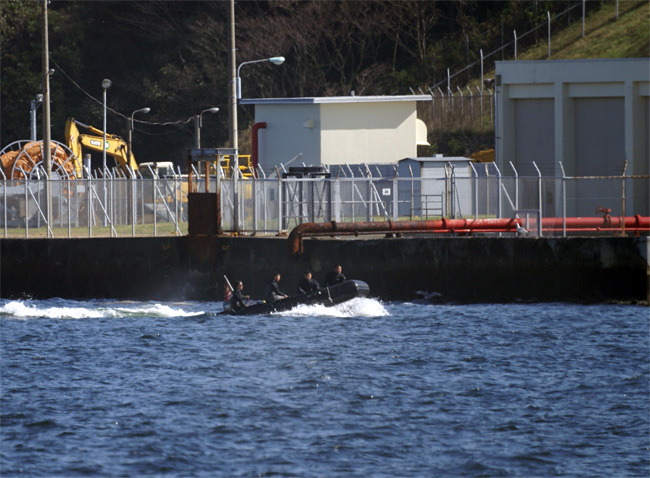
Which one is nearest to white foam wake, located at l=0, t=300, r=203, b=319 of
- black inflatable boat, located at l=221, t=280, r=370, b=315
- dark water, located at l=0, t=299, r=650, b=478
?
dark water, located at l=0, t=299, r=650, b=478

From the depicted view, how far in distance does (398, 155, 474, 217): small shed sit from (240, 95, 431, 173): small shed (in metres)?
7.31

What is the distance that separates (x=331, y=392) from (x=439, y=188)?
21249mm

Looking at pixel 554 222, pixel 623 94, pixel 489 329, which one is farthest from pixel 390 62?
pixel 489 329

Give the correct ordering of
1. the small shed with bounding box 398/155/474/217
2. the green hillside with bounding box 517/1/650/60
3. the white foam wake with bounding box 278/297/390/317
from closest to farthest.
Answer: the white foam wake with bounding box 278/297/390/317
the small shed with bounding box 398/155/474/217
the green hillside with bounding box 517/1/650/60

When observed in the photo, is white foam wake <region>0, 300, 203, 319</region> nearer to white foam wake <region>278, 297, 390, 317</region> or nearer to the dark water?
the dark water

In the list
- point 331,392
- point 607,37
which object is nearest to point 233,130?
point 331,392

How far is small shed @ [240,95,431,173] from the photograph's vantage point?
5475 centimetres

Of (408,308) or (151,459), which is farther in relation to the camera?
(408,308)

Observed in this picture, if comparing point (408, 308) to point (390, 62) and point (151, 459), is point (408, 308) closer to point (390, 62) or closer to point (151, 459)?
point (151, 459)

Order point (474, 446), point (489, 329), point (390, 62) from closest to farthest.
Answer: point (474, 446), point (489, 329), point (390, 62)

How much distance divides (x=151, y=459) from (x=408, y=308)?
17010mm

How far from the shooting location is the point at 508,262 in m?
34.8

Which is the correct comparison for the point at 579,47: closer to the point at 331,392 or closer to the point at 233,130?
the point at 233,130

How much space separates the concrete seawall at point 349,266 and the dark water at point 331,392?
0.73 meters
